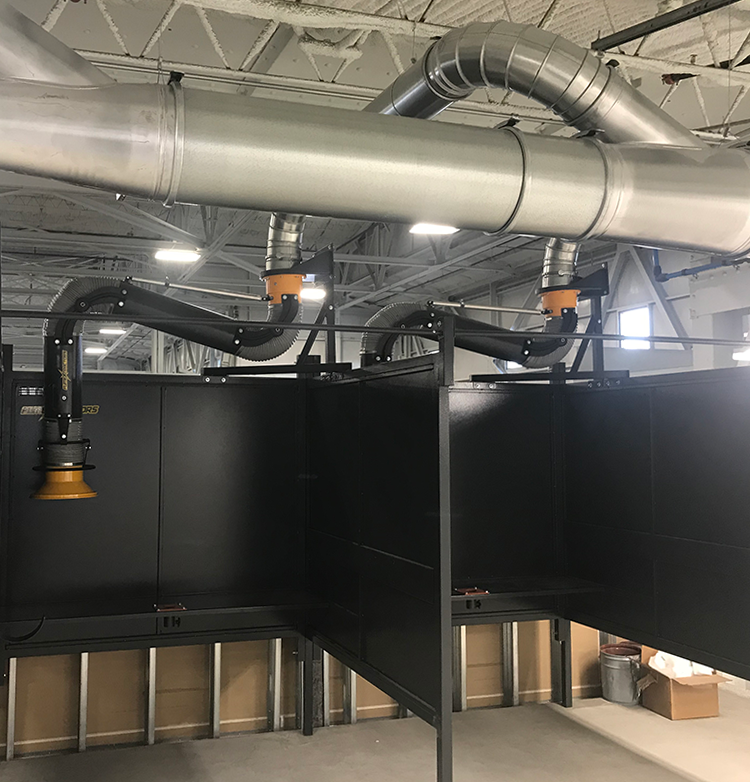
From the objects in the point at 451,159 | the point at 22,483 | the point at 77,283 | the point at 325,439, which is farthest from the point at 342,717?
the point at 451,159

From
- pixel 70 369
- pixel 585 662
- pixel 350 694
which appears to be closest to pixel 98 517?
pixel 70 369

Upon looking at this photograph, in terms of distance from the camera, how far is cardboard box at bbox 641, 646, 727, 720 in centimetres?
518

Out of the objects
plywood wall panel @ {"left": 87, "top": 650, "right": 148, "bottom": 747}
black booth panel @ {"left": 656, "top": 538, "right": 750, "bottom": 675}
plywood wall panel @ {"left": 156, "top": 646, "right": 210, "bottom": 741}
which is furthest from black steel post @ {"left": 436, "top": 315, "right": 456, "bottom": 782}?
plywood wall panel @ {"left": 87, "top": 650, "right": 148, "bottom": 747}

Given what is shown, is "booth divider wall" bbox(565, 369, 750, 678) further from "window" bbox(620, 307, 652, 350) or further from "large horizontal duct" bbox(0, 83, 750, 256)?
"window" bbox(620, 307, 652, 350)

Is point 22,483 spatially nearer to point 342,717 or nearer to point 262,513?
point 262,513

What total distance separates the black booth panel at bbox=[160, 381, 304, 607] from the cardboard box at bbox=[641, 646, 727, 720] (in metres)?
2.52

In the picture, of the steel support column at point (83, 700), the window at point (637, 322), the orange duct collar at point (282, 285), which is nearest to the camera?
the orange duct collar at point (282, 285)

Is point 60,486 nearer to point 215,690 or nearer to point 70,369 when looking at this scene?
point 70,369

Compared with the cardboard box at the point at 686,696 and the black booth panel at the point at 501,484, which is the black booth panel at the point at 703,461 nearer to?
the black booth panel at the point at 501,484

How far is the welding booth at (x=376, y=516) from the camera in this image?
384 centimetres

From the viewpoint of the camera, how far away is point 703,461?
4121mm

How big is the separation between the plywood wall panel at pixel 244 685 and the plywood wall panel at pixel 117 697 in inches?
19.2

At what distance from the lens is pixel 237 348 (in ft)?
14.4

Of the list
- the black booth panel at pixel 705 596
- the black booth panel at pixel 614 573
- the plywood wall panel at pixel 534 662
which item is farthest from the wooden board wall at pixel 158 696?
the black booth panel at pixel 705 596
